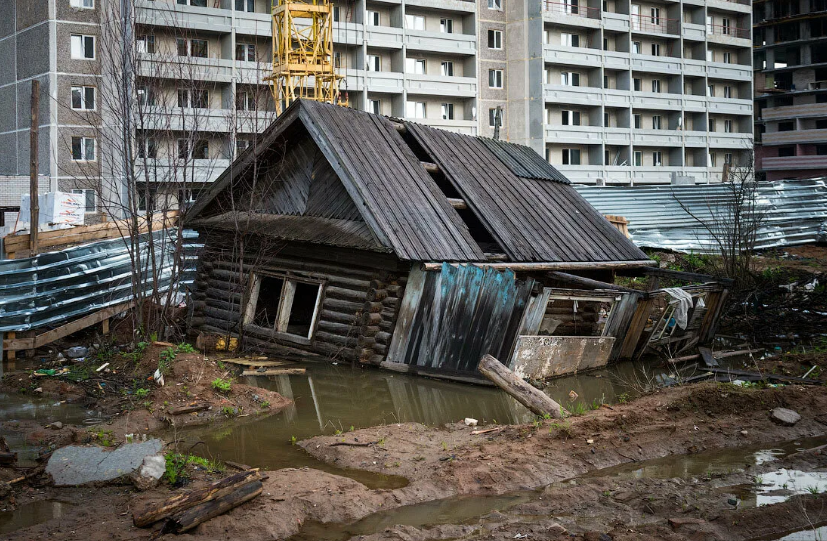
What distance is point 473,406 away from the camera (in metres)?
11.5

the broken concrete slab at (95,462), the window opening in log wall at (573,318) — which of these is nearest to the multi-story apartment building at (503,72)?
the window opening in log wall at (573,318)

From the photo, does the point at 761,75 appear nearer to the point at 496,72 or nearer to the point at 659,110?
the point at 659,110

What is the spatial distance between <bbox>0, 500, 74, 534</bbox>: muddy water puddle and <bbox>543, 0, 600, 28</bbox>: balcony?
163 feet

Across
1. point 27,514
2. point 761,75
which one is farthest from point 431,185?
point 761,75

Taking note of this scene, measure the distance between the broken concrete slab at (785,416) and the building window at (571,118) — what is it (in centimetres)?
4564

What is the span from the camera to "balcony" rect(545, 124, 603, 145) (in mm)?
52094

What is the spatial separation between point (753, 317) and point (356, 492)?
14.0 meters

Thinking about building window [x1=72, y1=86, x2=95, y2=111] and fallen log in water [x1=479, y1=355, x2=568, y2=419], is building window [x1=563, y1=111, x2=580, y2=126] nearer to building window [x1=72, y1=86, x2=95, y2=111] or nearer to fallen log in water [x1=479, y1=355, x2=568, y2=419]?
building window [x1=72, y1=86, x2=95, y2=111]

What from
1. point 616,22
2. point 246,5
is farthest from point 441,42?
point 616,22

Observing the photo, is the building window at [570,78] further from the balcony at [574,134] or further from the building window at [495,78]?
the building window at [495,78]

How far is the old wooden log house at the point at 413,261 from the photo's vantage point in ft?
43.7

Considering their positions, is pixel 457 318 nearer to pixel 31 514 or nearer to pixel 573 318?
pixel 573 318

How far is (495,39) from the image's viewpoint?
53.2 m

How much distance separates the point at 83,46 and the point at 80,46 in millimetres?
146
